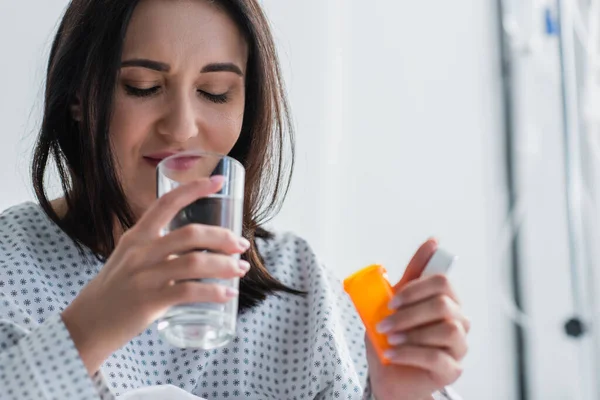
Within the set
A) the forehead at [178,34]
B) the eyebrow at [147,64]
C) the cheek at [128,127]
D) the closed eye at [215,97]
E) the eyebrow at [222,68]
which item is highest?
the forehead at [178,34]

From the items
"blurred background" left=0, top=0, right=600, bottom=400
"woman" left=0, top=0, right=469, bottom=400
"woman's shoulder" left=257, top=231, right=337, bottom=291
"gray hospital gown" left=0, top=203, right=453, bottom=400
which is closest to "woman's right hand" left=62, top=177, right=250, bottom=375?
"woman" left=0, top=0, right=469, bottom=400

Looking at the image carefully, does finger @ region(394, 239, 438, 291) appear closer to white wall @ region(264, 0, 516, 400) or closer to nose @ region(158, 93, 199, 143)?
nose @ region(158, 93, 199, 143)

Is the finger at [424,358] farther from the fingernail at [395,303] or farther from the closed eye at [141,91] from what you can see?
the closed eye at [141,91]

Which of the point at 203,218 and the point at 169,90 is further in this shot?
the point at 169,90

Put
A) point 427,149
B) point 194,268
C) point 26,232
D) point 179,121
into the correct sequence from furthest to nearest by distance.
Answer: point 427,149
point 26,232
point 179,121
point 194,268

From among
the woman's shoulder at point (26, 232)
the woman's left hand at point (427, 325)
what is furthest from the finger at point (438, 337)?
the woman's shoulder at point (26, 232)

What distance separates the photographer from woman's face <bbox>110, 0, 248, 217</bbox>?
1.16 metres

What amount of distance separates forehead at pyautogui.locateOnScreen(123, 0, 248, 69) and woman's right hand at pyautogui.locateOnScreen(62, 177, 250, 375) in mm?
431

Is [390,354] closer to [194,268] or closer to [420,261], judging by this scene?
[420,261]

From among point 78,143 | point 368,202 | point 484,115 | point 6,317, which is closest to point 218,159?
point 6,317

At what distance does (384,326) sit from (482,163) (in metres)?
1.72

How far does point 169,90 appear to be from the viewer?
1.17 meters

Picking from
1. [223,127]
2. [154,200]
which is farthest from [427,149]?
[154,200]

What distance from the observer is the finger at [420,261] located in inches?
37.0
